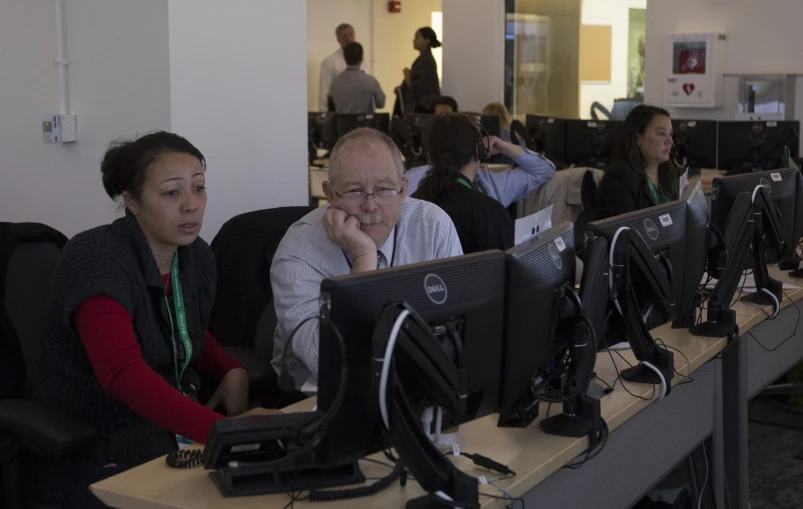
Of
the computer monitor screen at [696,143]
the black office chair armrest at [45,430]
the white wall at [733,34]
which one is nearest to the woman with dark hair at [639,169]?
the computer monitor screen at [696,143]

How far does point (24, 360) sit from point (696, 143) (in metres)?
5.03

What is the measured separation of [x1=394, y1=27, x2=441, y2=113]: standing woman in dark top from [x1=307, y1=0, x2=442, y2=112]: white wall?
7.24 feet

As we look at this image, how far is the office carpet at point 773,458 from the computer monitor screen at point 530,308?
71.4 inches

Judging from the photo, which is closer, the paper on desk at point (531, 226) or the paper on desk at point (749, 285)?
the paper on desk at point (531, 226)

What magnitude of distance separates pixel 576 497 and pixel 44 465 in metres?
1.12

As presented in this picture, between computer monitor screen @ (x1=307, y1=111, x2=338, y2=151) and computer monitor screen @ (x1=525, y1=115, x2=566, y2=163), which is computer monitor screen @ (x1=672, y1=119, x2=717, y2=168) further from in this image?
computer monitor screen @ (x1=307, y1=111, x2=338, y2=151)

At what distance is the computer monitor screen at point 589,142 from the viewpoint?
6.97 m

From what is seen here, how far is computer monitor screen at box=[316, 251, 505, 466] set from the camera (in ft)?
4.94

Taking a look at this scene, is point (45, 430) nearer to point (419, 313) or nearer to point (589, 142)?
point (419, 313)

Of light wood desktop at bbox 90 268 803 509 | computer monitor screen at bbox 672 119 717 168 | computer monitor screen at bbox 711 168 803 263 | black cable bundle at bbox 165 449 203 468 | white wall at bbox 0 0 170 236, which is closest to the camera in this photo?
light wood desktop at bbox 90 268 803 509

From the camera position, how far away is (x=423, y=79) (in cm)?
944

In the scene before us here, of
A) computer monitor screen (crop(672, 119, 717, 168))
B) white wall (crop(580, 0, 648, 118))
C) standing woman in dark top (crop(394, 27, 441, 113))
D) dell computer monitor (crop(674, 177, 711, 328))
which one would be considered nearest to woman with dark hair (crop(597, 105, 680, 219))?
dell computer monitor (crop(674, 177, 711, 328))

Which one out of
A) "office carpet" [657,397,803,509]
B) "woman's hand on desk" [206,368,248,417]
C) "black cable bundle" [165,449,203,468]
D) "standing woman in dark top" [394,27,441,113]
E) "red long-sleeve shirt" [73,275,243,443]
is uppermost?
"standing woman in dark top" [394,27,441,113]

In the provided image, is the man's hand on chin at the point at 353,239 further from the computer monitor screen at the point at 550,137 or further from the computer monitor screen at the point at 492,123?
the computer monitor screen at the point at 550,137
